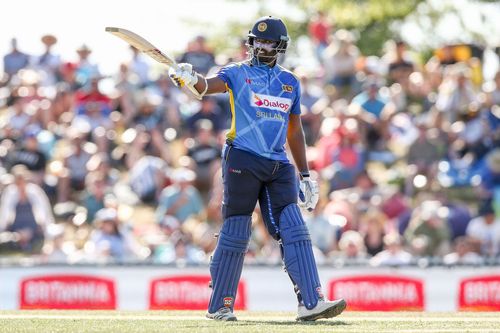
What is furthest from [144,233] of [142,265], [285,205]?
[285,205]

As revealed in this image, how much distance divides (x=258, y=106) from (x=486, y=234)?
25.9 ft

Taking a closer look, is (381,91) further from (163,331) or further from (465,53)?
Result: (163,331)

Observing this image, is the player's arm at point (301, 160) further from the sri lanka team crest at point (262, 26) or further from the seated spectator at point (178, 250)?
the seated spectator at point (178, 250)

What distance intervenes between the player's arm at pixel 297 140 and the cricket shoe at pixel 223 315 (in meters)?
1.23

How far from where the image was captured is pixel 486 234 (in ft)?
53.5

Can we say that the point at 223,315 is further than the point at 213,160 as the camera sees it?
No

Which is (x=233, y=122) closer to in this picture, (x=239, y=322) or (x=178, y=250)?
(x=239, y=322)

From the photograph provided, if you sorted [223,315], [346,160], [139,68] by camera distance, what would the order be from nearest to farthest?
[223,315]
[346,160]
[139,68]

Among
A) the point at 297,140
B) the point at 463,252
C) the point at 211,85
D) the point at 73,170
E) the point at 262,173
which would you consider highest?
the point at 73,170

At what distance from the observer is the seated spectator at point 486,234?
1614 cm

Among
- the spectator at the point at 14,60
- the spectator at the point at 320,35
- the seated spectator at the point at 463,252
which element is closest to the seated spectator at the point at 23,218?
the seated spectator at the point at 463,252

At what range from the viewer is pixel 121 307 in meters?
14.4

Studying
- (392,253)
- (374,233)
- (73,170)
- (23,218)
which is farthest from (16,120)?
(392,253)

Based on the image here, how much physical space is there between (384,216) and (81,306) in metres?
4.73
